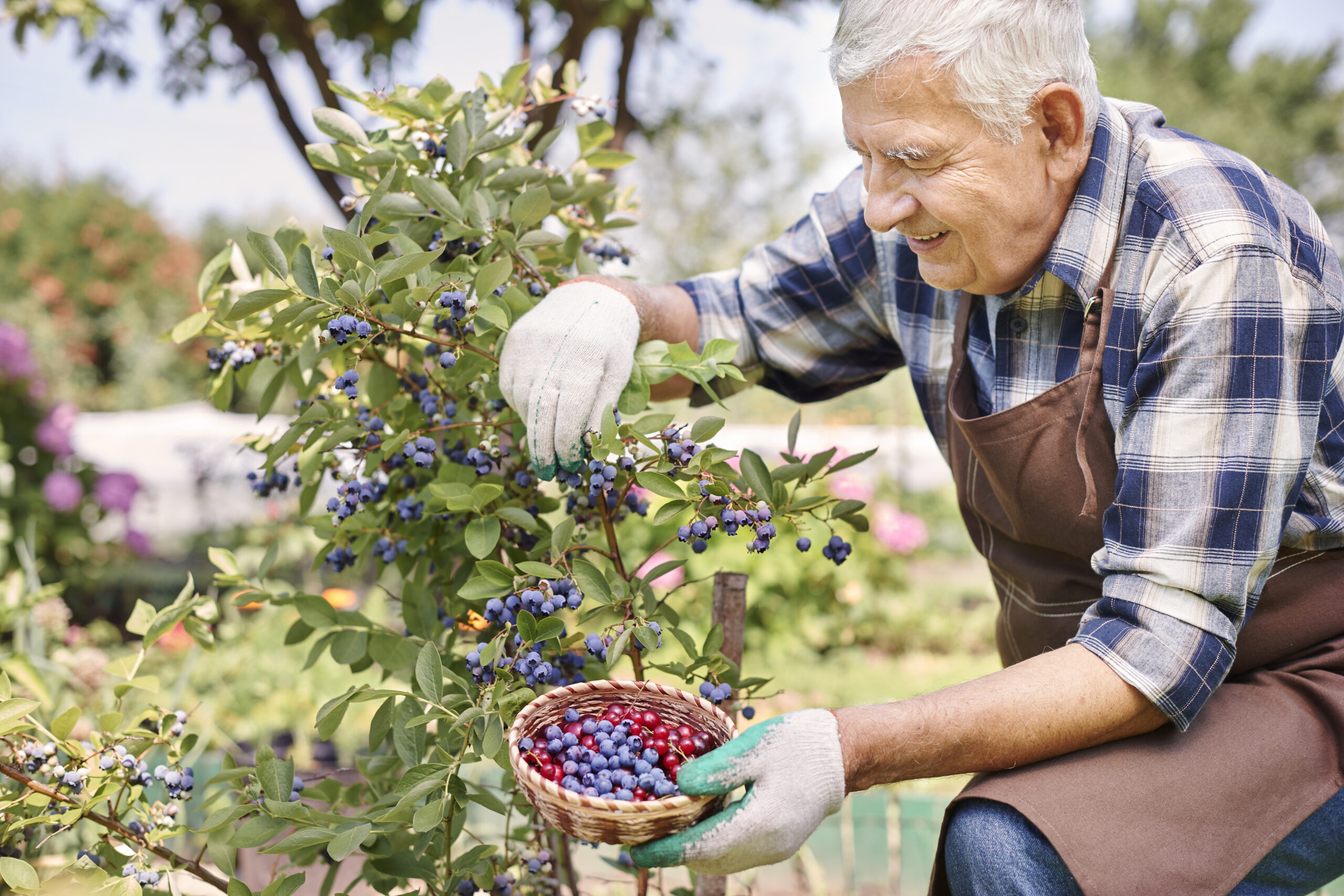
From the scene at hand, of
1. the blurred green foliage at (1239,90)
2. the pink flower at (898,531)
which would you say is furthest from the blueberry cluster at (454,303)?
the blurred green foliage at (1239,90)

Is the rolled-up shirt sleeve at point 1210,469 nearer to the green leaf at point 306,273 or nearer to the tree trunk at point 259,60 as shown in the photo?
the green leaf at point 306,273

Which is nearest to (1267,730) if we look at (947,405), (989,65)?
(947,405)

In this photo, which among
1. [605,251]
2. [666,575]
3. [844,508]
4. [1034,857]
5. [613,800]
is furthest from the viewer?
[666,575]

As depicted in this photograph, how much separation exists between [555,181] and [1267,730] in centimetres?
115

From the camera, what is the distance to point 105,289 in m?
10.3

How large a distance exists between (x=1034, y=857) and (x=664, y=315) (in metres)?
0.85

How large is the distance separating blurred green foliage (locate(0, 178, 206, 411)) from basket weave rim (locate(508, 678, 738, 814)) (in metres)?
9.94

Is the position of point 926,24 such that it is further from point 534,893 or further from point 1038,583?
point 534,893

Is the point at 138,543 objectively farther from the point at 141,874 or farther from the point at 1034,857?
the point at 1034,857

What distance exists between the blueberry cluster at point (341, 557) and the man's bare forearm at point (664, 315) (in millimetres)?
466

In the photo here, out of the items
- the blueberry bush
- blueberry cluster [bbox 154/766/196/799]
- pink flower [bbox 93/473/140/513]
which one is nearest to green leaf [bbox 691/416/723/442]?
the blueberry bush

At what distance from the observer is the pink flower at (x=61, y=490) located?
12.5 ft

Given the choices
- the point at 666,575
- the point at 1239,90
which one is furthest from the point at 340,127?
the point at 1239,90

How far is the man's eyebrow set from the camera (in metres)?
1.07
